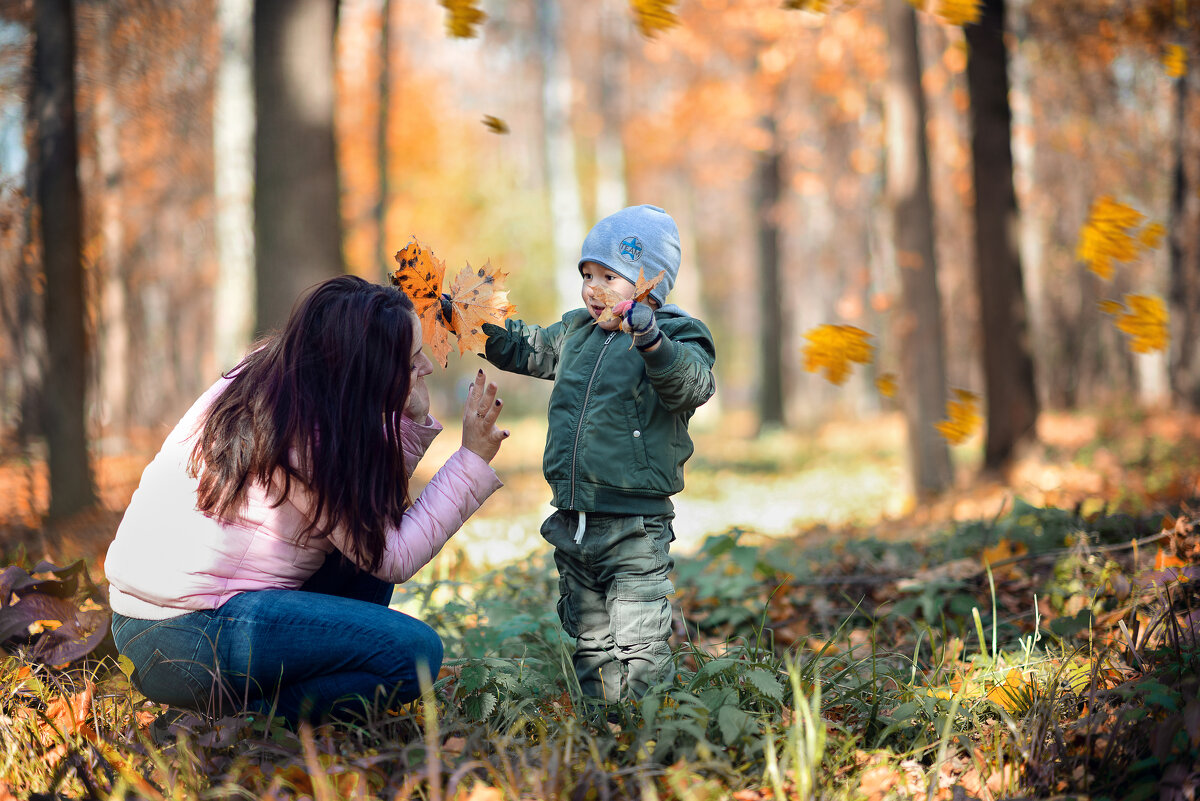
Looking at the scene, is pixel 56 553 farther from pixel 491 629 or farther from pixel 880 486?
pixel 880 486

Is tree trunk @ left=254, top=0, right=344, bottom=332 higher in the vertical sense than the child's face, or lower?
higher

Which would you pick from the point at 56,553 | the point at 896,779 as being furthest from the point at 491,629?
the point at 56,553

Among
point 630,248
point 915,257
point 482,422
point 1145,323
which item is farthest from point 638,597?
point 915,257

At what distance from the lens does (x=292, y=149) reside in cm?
472

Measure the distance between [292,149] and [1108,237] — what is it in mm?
3905

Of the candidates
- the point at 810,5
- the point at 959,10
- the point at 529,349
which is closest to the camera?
the point at 529,349

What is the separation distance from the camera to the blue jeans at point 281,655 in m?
2.23

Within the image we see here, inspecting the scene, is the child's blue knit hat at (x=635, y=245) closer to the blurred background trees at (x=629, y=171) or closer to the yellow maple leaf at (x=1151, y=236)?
the blurred background trees at (x=629, y=171)

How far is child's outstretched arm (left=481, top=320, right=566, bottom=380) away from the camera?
2.88 meters

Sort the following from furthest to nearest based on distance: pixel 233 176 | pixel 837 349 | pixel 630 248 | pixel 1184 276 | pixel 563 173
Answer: pixel 563 173 < pixel 1184 276 < pixel 233 176 < pixel 837 349 < pixel 630 248

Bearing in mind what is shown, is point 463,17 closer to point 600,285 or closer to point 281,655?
point 600,285

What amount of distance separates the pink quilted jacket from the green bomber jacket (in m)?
0.38

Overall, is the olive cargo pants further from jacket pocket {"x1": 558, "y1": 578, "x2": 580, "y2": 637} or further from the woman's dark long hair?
the woman's dark long hair

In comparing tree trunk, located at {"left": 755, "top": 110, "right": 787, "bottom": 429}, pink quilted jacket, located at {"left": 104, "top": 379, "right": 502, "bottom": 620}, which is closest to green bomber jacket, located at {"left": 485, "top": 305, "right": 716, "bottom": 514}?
pink quilted jacket, located at {"left": 104, "top": 379, "right": 502, "bottom": 620}
